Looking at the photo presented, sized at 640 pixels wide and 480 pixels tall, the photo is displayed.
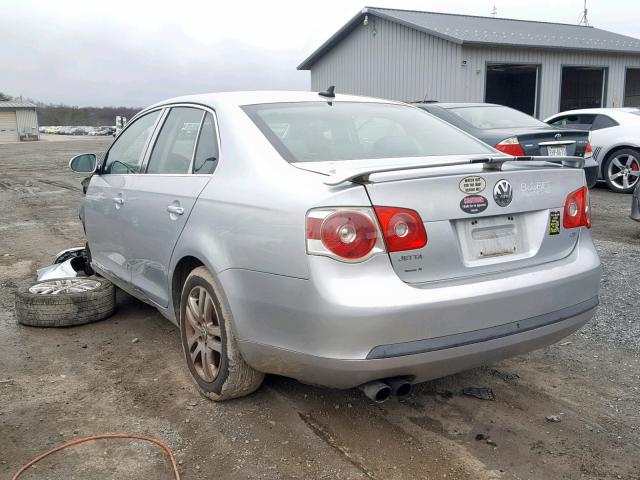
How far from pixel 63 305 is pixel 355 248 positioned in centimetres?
292

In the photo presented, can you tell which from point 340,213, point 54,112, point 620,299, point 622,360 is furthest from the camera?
point 54,112

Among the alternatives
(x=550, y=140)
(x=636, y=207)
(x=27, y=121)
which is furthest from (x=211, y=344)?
(x=27, y=121)

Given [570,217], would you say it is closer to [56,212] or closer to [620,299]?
[620,299]

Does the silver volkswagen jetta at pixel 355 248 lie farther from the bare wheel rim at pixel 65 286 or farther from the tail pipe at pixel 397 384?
the bare wheel rim at pixel 65 286

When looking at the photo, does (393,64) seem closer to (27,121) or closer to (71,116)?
(27,121)

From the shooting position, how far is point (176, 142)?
4000 millimetres

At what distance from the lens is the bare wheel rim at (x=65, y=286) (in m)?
4.96

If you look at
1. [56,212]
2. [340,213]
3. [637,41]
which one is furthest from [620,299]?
[637,41]

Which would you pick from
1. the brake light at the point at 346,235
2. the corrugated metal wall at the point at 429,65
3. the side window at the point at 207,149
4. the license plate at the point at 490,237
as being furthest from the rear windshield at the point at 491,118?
the corrugated metal wall at the point at 429,65

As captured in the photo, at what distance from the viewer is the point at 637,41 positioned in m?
24.5

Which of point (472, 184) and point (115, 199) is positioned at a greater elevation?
point (472, 184)

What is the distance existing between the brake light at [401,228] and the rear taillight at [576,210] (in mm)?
902

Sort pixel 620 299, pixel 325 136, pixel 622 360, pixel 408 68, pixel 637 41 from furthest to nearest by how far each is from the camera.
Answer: pixel 637 41
pixel 408 68
pixel 620 299
pixel 622 360
pixel 325 136

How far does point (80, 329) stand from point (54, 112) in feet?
335
